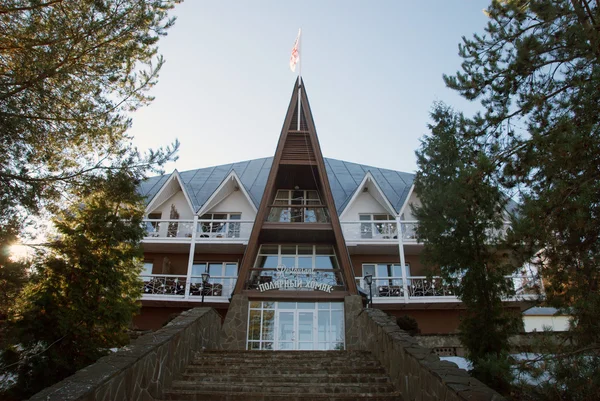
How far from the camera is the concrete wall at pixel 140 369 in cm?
537

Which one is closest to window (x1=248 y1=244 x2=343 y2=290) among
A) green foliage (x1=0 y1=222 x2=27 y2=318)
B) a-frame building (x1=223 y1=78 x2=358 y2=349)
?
a-frame building (x1=223 y1=78 x2=358 y2=349)

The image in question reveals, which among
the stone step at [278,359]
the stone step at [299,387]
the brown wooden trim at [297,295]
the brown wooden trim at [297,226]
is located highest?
the brown wooden trim at [297,226]

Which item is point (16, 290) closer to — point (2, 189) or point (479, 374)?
point (2, 189)

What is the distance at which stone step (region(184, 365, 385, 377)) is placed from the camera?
8.99 m

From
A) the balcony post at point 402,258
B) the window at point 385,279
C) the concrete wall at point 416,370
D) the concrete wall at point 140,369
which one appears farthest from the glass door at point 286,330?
the concrete wall at point 416,370

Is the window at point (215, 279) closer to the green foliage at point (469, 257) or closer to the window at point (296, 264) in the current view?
the window at point (296, 264)

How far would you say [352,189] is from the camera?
23016mm

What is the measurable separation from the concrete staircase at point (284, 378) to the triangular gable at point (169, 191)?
1157cm

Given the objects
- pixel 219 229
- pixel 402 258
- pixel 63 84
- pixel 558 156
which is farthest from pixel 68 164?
pixel 402 258

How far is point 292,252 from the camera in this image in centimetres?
1797

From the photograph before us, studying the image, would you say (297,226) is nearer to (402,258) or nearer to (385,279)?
(385,279)

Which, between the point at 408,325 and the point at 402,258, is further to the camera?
the point at 402,258

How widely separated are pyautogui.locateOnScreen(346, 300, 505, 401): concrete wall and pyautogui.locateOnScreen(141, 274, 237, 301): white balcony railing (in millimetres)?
9306

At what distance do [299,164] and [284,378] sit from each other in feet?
34.9
